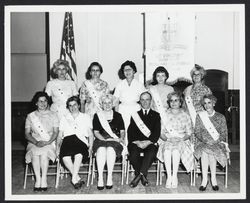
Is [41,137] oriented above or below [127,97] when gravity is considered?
below

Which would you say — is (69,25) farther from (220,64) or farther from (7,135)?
(7,135)

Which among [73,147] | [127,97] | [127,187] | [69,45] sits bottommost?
[127,187]

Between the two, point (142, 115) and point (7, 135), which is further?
point (142, 115)

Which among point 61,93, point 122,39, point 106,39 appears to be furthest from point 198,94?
point 106,39

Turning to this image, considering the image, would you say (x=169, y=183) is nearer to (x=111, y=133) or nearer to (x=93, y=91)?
(x=111, y=133)

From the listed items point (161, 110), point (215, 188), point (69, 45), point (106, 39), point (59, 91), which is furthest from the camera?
point (106, 39)

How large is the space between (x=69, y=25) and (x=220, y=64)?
2668 mm

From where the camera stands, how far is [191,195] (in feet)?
10.7

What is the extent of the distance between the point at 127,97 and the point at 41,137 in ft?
3.54

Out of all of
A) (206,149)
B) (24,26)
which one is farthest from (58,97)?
(24,26)

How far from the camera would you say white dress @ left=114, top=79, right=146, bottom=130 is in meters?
4.13

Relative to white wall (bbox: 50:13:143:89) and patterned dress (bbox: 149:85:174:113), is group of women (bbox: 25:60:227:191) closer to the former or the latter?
patterned dress (bbox: 149:85:174:113)

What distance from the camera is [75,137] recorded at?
3779mm

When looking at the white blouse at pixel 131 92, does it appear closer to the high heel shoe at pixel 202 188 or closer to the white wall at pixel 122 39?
the high heel shoe at pixel 202 188
